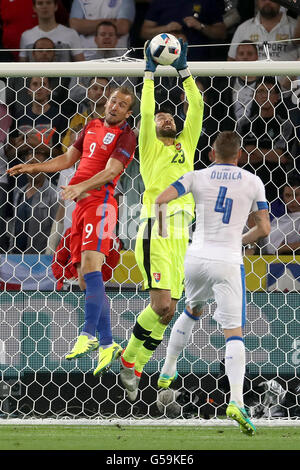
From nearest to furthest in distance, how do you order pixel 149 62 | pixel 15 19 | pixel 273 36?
pixel 149 62 → pixel 273 36 → pixel 15 19

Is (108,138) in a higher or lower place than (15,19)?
lower

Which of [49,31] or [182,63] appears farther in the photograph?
[49,31]

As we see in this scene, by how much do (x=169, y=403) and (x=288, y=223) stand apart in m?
1.74

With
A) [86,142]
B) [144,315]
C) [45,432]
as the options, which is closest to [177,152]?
[86,142]

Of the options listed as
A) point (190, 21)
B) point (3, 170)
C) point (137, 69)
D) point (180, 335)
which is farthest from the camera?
point (190, 21)

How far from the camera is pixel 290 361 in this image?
6.12m

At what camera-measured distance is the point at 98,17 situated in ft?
28.9

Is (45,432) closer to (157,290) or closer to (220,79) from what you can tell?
(157,290)

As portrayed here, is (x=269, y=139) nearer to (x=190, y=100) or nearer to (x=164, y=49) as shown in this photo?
(x=190, y=100)

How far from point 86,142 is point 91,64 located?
60cm

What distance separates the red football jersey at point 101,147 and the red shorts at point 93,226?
0.08 metres

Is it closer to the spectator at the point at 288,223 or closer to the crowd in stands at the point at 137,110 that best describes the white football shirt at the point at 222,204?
the crowd in stands at the point at 137,110

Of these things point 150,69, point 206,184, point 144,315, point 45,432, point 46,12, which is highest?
point 46,12

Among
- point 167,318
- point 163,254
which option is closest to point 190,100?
point 163,254
